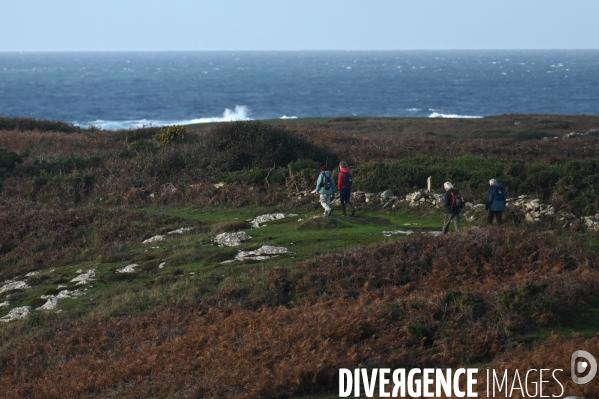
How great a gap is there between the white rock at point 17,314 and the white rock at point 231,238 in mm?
5894

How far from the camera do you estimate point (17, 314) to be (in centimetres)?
1845

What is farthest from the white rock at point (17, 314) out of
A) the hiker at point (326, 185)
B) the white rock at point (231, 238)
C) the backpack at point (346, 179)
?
the backpack at point (346, 179)

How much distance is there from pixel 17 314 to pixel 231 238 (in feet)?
21.6

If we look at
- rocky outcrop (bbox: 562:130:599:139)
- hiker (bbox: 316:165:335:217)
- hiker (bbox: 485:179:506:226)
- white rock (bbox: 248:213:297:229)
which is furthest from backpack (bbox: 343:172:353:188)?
rocky outcrop (bbox: 562:130:599:139)

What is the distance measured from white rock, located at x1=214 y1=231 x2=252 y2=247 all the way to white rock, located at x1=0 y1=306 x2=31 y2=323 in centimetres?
589

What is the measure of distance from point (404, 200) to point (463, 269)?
8422mm

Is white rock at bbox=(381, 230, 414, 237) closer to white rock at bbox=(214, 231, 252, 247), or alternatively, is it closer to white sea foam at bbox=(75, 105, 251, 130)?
white rock at bbox=(214, 231, 252, 247)

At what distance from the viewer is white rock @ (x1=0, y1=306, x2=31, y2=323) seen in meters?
18.2

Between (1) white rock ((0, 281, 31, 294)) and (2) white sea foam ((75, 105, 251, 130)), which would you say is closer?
(1) white rock ((0, 281, 31, 294))

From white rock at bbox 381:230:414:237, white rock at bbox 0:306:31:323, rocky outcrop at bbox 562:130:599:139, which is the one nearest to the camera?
white rock at bbox 0:306:31:323

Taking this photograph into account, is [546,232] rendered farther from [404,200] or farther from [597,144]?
[597,144]

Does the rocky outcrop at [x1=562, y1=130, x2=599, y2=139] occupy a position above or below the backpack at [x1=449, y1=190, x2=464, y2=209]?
below

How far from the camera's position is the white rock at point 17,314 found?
18188 millimetres

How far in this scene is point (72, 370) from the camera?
1426 centimetres
